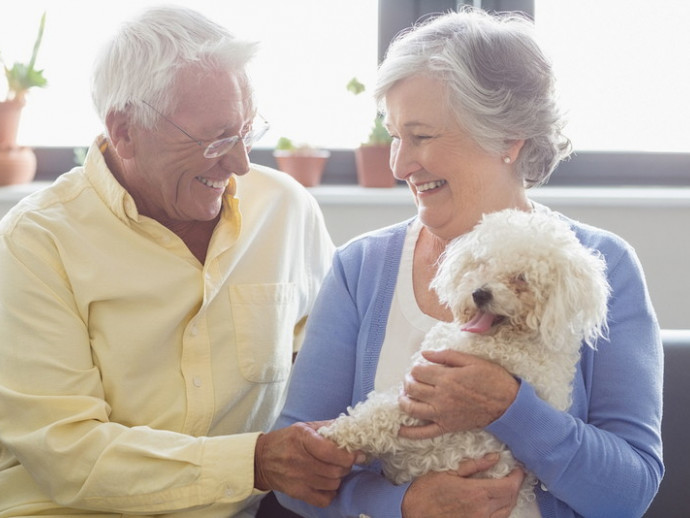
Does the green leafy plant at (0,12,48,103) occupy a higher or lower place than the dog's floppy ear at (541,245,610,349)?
higher

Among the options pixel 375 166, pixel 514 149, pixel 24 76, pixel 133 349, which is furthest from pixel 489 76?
pixel 24 76

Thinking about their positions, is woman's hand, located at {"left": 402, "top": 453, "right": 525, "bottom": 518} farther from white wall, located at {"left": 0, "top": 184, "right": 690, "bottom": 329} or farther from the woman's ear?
white wall, located at {"left": 0, "top": 184, "right": 690, "bottom": 329}

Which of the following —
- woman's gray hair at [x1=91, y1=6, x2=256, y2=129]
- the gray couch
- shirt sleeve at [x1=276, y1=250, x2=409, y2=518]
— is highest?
woman's gray hair at [x1=91, y1=6, x2=256, y2=129]

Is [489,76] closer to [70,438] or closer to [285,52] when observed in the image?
[70,438]

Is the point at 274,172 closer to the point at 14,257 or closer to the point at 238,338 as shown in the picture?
the point at 238,338

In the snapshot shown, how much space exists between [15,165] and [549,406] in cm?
201

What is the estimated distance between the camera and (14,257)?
1.54 metres

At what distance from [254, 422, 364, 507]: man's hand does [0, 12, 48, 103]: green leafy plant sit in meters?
1.70

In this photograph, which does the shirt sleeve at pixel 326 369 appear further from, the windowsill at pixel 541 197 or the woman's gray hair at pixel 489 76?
the windowsill at pixel 541 197

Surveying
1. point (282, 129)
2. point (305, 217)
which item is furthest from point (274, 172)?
point (282, 129)

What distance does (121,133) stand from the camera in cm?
167

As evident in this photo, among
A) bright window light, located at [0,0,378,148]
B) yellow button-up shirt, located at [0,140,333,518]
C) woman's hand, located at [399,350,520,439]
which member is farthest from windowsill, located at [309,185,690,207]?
woman's hand, located at [399,350,520,439]

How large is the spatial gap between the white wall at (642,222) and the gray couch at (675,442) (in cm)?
82

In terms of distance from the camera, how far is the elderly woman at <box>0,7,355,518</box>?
4.94 feet
